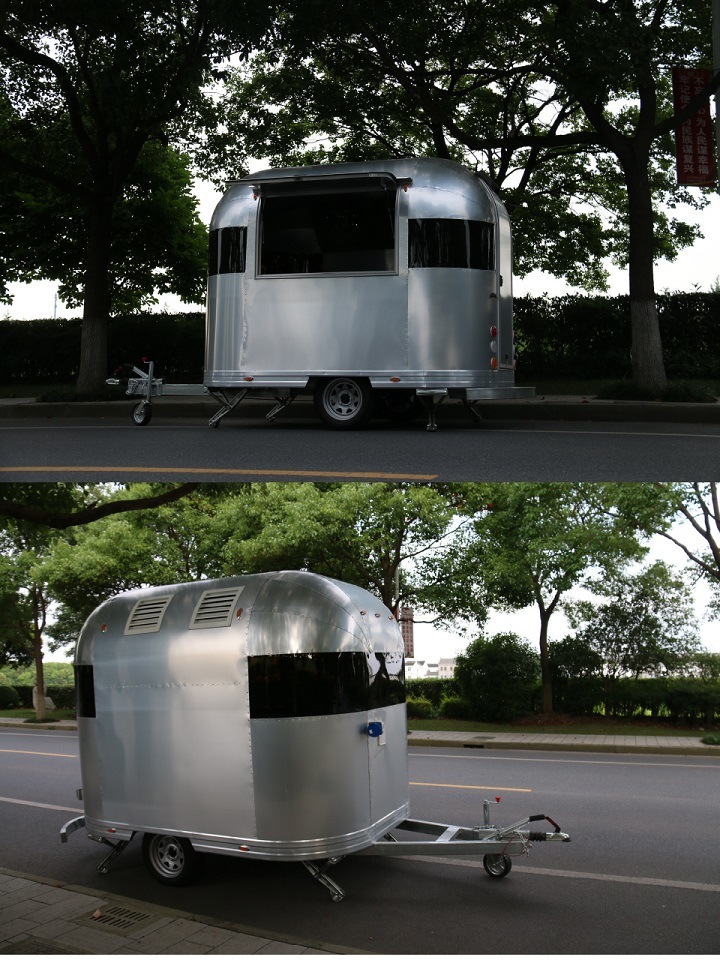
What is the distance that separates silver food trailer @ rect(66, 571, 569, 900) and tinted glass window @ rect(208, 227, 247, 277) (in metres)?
6.09

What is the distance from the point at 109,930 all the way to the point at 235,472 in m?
4.86

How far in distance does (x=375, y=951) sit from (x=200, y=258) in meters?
21.1

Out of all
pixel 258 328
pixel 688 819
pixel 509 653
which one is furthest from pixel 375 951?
pixel 509 653

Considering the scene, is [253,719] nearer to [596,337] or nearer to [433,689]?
[596,337]

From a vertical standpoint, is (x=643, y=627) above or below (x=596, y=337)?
below

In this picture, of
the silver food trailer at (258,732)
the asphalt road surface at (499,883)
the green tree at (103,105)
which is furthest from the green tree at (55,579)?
the silver food trailer at (258,732)

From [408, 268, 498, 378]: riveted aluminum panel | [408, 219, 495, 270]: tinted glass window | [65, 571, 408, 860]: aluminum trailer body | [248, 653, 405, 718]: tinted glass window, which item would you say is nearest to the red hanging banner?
[408, 219, 495, 270]: tinted glass window

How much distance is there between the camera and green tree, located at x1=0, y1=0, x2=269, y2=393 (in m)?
19.0

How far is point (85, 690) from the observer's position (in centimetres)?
966

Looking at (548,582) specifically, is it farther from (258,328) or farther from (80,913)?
(80,913)

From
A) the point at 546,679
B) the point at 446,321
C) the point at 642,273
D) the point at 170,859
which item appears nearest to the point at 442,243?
the point at 446,321

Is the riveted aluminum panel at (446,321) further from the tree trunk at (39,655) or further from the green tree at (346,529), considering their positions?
the tree trunk at (39,655)

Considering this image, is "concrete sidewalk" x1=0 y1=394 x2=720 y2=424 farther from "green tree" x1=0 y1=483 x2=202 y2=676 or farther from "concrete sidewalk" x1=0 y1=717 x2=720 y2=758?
"concrete sidewalk" x1=0 y1=717 x2=720 y2=758

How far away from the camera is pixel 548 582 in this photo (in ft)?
82.7
